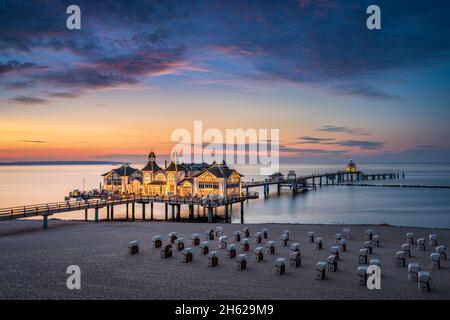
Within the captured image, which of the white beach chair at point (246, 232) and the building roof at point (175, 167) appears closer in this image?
the white beach chair at point (246, 232)

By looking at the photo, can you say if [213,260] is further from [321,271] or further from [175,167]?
[175,167]

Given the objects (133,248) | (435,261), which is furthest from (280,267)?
(133,248)

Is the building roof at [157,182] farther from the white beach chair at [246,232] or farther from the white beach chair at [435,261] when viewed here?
the white beach chair at [435,261]

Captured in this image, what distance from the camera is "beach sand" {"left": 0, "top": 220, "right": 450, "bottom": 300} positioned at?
1535 centimetres

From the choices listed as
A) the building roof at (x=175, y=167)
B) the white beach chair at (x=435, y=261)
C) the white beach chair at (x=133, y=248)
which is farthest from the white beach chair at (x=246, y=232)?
the building roof at (x=175, y=167)

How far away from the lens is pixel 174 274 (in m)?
18.1

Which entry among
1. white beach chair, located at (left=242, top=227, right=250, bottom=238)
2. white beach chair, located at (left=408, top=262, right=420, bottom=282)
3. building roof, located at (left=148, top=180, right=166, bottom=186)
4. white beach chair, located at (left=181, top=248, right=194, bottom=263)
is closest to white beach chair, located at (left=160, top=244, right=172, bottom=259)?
white beach chair, located at (left=181, top=248, right=194, bottom=263)

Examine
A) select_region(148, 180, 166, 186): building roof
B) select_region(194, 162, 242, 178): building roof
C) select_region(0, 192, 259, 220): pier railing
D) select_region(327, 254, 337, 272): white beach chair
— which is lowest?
select_region(327, 254, 337, 272): white beach chair

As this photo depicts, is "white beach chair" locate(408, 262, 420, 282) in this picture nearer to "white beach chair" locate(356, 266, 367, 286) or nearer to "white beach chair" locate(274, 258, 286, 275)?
"white beach chair" locate(356, 266, 367, 286)

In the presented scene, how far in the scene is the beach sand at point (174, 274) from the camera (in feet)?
50.4

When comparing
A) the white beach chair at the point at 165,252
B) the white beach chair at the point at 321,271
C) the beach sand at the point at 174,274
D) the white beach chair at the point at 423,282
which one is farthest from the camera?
the white beach chair at the point at 165,252

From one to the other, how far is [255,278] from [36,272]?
1006 centimetres
